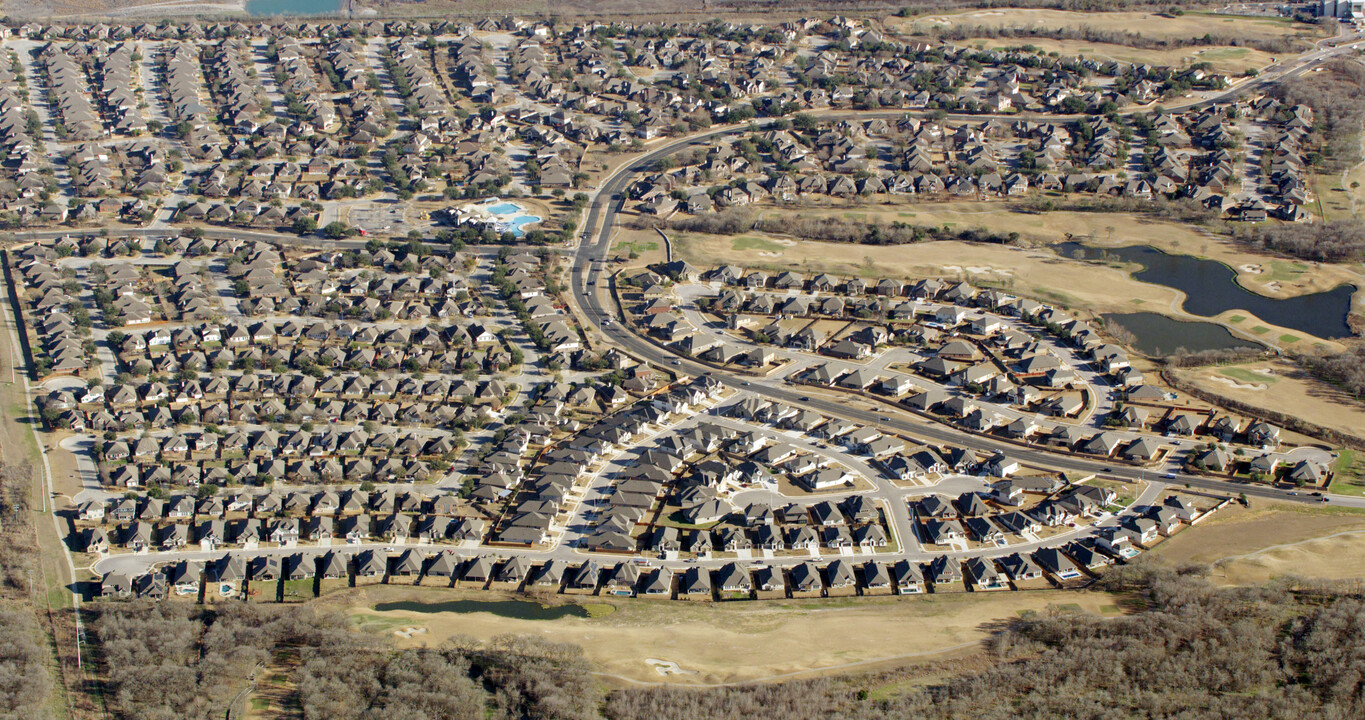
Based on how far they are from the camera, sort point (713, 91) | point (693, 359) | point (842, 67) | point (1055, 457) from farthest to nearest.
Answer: point (842, 67)
point (713, 91)
point (693, 359)
point (1055, 457)

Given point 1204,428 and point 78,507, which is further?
point 1204,428

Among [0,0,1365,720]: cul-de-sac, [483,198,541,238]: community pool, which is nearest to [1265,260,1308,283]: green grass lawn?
[0,0,1365,720]: cul-de-sac

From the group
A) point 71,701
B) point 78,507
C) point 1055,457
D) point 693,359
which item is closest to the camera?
point 71,701

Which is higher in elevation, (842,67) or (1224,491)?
(842,67)

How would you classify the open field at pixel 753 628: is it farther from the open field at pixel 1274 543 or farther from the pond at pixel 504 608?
the open field at pixel 1274 543

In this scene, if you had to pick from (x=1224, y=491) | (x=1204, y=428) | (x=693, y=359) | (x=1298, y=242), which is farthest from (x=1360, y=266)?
(x=693, y=359)

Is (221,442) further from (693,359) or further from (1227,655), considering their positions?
(1227,655)

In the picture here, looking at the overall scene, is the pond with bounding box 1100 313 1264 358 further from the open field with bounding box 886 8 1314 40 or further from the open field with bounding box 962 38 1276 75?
the open field with bounding box 886 8 1314 40
